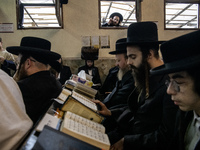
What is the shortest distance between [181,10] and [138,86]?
530cm

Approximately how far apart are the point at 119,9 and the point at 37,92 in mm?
5013

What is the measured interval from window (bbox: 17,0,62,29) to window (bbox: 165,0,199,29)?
353cm

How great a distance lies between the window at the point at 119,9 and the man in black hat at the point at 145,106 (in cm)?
A: 391

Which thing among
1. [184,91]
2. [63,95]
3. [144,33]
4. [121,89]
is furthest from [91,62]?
[184,91]

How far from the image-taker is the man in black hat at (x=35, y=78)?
1713mm

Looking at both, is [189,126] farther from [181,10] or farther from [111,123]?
[181,10]

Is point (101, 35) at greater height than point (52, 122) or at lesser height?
greater

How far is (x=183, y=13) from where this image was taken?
6.28 meters

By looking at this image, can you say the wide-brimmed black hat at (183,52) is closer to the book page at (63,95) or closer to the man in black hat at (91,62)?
the book page at (63,95)

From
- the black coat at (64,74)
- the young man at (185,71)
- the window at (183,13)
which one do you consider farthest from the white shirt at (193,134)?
the window at (183,13)

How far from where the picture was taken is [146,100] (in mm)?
1686

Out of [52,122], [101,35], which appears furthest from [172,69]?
[101,35]

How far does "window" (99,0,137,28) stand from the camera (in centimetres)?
570

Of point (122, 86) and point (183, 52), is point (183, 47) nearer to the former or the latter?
point (183, 52)
